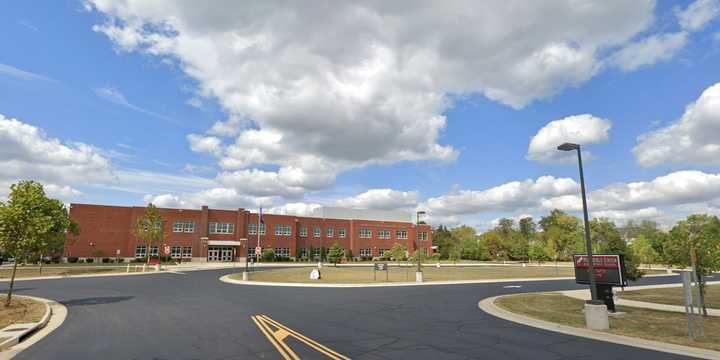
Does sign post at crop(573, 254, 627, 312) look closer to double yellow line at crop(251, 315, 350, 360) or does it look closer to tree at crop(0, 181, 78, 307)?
double yellow line at crop(251, 315, 350, 360)

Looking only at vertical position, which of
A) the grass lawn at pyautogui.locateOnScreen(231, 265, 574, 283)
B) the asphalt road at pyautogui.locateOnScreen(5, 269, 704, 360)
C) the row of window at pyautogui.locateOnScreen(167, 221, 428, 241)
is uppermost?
the row of window at pyautogui.locateOnScreen(167, 221, 428, 241)

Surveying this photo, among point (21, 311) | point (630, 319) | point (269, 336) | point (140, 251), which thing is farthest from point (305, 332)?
point (140, 251)

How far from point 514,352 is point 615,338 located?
439 cm

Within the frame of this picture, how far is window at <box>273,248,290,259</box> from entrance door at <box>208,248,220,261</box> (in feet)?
35.7

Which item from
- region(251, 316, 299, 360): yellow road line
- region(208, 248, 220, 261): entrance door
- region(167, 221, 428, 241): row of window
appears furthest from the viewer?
region(208, 248, 220, 261): entrance door

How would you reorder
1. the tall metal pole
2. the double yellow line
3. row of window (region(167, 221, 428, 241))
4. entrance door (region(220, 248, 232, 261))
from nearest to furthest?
the double yellow line < the tall metal pole < row of window (region(167, 221, 428, 241)) < entrance door (region(220, 248, 232, 261))

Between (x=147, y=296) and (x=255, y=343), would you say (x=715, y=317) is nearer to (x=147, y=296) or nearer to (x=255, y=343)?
(x=255, y=343)

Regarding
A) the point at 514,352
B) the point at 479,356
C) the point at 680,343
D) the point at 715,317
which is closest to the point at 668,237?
the point at 715,317

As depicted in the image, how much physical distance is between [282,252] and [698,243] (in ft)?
232

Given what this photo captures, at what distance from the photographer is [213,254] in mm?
71250

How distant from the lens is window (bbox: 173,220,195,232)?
226 ft

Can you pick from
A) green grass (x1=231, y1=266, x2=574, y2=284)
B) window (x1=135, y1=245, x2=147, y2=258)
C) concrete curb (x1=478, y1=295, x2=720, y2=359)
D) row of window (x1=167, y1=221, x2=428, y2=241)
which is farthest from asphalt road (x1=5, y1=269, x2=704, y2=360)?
row of window (x1=167, y1=221, x2=428, y2=241)

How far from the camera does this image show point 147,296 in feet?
72.9

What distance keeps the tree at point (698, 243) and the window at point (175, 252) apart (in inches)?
2727
